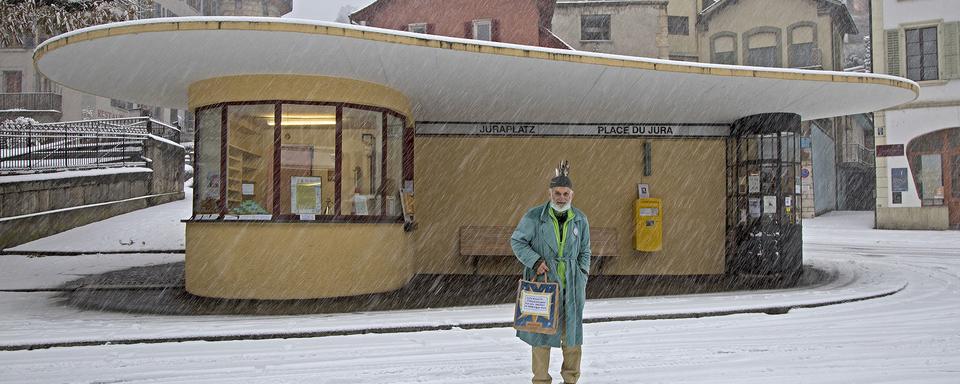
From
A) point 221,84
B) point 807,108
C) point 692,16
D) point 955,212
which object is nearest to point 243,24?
point 221,84

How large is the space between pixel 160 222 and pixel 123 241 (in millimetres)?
2501

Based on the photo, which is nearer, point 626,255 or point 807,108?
point 807,108

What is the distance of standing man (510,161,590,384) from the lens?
5.08m

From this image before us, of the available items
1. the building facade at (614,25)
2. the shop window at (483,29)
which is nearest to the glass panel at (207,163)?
the shop window at (483,29)

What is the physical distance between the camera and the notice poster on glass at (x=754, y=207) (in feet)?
42.8

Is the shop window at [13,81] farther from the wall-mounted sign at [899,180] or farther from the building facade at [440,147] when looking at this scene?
the wall-mounted sign at [899,180]

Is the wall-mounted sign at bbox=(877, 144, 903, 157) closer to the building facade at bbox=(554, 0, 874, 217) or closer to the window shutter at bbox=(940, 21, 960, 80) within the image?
the window shutter at bbox=(940, 21, 960, 80)

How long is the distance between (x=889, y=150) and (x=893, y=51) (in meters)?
3.91

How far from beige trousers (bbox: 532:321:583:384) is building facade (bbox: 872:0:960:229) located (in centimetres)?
2628

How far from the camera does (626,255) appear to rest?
1349cm

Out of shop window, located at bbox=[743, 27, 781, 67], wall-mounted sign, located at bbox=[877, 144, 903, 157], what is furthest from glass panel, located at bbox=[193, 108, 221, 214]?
shop window, located at bbox=[743, 27, 781, 67]

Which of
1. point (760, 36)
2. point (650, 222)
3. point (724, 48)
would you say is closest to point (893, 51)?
point (760, 36)

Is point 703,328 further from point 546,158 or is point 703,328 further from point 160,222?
point 160,222

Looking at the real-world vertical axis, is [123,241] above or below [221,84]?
below
